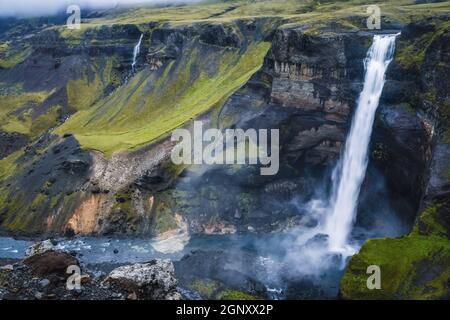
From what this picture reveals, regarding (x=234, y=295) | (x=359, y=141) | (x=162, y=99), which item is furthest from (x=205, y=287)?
(x=162, y=99)

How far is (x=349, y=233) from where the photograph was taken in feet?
275

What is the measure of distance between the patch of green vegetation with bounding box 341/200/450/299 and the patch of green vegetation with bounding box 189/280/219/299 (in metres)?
15.9

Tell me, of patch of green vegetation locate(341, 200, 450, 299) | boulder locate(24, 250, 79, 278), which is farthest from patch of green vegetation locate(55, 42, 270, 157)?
patch of green vegetation locate(341, 200, 450, 299)

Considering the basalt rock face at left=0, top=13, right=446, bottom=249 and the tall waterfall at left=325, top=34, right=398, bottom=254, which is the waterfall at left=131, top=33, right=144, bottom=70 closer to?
the basalt rock face at left=0, top=13, right=446, bottom=249

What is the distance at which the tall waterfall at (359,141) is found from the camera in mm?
85250

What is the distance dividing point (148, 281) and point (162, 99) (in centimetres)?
8080

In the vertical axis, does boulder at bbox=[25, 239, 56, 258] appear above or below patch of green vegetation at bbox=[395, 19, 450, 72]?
below

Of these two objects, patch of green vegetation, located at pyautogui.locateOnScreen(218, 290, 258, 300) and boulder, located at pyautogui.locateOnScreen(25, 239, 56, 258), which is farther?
boulder, located at pyautogui.locateOnScreen(25, 239, 56, 258)

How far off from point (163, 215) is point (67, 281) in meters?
29.1

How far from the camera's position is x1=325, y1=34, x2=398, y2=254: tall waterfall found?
280 ft

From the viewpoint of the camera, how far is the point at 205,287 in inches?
2625

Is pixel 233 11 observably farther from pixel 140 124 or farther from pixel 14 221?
pixel 14 221

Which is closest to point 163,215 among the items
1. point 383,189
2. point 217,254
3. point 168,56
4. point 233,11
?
point 217,254

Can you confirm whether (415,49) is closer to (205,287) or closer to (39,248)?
(205,287)
